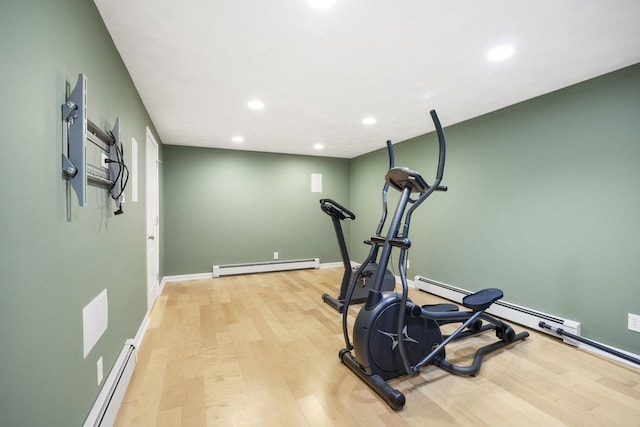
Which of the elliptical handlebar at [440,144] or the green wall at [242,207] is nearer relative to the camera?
the elliptical handlebar at [440,144]

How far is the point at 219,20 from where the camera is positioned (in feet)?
5.48

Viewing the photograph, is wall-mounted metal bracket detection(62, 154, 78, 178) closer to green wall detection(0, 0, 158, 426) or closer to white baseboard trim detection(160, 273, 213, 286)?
green wall detection(0, 0, 158, 426)

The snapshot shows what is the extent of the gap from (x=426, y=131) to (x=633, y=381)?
3200 mm

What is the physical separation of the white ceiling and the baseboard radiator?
2116 millimetres

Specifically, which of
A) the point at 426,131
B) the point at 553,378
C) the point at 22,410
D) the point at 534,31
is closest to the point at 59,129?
the point at 22,410

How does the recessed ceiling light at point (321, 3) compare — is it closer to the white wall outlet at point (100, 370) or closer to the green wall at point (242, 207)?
the white wall outlet at point (100, 370)

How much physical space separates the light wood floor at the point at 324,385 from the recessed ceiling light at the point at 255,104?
7.57 feet

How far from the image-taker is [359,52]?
6.63ft

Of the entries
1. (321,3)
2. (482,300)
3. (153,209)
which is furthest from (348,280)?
(321,3)

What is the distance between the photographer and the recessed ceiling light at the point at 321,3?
4.96 ft

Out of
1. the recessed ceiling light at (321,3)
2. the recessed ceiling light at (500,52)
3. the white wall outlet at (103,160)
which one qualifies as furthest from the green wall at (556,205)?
the white wall outlet at (103,160)

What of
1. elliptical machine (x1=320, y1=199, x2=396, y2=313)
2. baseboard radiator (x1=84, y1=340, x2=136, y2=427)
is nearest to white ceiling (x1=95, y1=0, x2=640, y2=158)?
elliptical machine (x1=320, y1=199, x2=396, y2=313)

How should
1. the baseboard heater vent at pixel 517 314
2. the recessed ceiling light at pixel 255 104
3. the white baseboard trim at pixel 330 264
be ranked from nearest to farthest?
the baseboard heater vent at pixel 517 314 < the recessed ceiling light at pixel 255 104 < the white baseboard trim at pixel 330 264

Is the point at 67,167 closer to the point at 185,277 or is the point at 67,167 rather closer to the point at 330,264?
the point at 185,277
